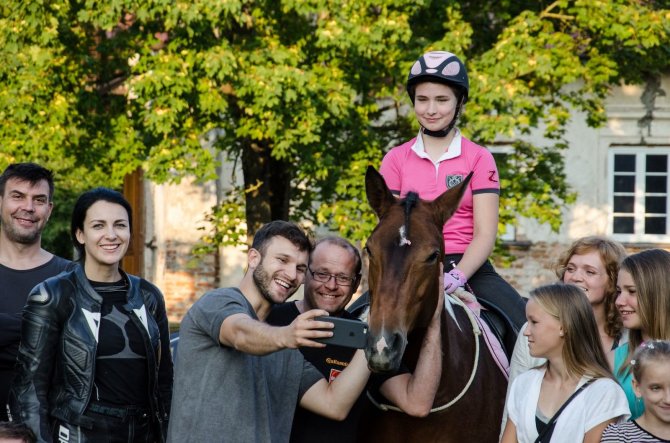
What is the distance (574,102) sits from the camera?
1538 centimetres

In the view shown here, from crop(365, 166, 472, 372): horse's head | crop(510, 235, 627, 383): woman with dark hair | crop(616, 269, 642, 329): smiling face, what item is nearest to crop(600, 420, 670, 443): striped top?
crop(616, 269, 642, 329): smiling face

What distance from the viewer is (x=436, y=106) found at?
222 inches

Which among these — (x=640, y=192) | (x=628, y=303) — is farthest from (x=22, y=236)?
(x=640, y=192)

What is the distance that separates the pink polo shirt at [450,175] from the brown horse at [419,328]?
62cm

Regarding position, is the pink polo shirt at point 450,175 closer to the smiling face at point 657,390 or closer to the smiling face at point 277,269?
the smiling face at point 277,269

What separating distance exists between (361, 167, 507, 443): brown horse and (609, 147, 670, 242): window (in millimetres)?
16567

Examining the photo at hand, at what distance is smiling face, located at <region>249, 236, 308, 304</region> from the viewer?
447 cm

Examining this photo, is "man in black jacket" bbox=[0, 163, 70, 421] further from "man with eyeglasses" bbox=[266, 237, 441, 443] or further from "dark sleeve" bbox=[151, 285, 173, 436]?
"man with eyeglasses" bbox=[266, 237, 441, 443]

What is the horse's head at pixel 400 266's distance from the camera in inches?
165

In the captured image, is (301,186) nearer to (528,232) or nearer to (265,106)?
(265,106)

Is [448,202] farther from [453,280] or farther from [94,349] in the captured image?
[94,349]

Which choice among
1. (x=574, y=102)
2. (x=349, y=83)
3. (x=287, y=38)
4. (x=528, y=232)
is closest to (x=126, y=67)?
(x=287, y=38)

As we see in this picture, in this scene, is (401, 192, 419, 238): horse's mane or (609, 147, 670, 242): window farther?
(609, 147, 670, 242): window

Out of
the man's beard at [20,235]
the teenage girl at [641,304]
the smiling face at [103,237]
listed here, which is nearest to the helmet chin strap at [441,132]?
the teenage girl at [641,304]
